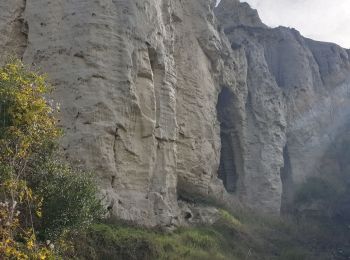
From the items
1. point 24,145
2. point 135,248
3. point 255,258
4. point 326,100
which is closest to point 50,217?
point 24,145

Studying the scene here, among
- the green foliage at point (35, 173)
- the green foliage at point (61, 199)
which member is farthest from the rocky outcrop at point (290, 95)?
→ the green foliage at point (35, 173)

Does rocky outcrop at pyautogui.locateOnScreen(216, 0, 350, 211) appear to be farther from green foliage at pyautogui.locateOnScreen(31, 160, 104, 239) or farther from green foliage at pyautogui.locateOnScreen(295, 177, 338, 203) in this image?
green foliage at pyautogui.locateOnScreen(31, 160, 104, 239)

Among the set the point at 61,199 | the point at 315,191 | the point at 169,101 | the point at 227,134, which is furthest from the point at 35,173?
the point at 315,191

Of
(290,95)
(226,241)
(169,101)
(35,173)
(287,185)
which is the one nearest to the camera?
(35,173)

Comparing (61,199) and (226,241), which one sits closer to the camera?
(61,199)

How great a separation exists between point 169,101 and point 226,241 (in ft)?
17.5

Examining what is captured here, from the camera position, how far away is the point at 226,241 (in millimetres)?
19125

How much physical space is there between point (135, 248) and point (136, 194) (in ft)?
8.43

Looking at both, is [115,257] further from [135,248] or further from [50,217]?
[50,217]

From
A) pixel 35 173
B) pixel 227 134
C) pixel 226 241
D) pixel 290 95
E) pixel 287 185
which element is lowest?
pixel 226 241

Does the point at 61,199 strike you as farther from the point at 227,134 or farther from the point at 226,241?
the point at 227,134

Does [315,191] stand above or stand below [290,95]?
below

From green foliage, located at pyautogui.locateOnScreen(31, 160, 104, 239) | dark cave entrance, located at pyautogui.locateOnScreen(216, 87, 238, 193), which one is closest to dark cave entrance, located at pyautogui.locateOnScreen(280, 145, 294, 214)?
dark cave entrance, located at pyautogui.locateOnScreen(216, 87, 238, 193)

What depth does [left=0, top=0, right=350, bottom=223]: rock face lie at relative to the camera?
16031 mm
